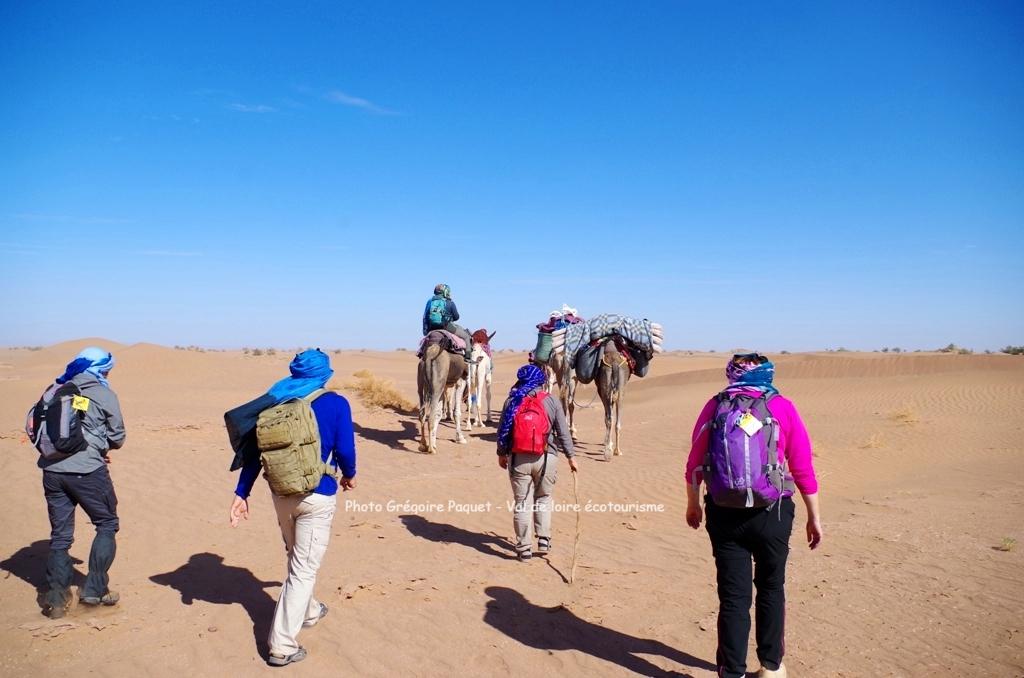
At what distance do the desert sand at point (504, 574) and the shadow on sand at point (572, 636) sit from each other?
18 millimetres

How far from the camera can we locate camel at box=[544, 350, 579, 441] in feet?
45.0

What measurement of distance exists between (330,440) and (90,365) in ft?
8.15

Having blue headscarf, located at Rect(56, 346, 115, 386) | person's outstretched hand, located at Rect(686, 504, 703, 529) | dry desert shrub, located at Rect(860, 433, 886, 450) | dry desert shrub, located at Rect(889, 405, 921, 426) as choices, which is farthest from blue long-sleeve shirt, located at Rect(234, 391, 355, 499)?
dry desert shrub, located at Rect(889, 405, 921, 426)

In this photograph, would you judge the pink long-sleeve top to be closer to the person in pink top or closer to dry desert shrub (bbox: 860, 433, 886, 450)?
the person in pink top

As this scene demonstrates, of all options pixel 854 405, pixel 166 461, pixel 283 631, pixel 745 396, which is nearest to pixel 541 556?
pixel 283 631

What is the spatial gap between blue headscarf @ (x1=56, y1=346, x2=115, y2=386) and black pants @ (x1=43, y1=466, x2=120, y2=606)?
0.77m

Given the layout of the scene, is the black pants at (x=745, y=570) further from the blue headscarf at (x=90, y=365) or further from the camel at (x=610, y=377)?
the camel at (x=610, y=377)

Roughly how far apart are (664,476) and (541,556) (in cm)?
519

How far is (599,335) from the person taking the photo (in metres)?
13.1

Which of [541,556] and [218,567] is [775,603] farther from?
[218,567]

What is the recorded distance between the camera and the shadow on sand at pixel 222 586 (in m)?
5.41

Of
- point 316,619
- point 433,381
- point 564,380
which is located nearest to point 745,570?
point 316,619

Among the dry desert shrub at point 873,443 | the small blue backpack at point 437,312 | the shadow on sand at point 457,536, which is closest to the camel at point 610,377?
the small blue backpack at point 437,312

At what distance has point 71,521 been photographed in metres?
5.33
